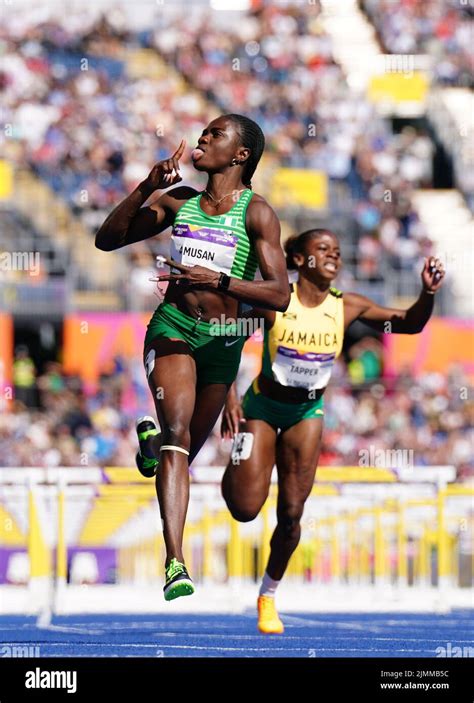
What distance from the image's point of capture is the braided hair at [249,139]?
920 cm

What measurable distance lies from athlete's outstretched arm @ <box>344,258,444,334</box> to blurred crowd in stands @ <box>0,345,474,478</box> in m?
11.0

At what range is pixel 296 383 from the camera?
11188mm

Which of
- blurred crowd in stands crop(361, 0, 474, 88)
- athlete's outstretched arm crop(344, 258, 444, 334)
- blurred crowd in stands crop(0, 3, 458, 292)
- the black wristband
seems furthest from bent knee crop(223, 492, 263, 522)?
blurred crowd in stands crop(361, 0, 474, 88)

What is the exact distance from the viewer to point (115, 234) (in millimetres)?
9219

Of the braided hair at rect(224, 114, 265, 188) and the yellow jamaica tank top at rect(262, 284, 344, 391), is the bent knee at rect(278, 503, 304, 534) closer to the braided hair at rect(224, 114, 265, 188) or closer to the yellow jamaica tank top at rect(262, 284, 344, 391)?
the yellow jamaica tank top at rect(262, 284, 344, 391)

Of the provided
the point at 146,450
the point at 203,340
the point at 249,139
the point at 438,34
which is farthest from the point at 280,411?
the point at 438,34

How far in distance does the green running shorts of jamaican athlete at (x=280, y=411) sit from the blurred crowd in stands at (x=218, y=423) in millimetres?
10761

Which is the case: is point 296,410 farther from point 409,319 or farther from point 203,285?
point 203,285

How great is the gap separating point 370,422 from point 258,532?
340 inches

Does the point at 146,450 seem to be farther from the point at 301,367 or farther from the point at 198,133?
the point at 198,133

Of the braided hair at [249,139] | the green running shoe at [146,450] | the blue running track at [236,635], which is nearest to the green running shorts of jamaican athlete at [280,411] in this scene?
the blue running track at [236,635]

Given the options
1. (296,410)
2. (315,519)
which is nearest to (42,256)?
(315,519)

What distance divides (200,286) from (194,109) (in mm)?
22454
